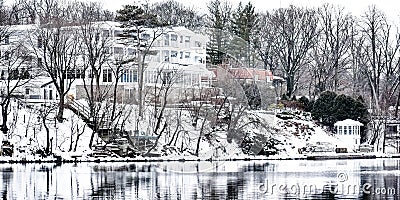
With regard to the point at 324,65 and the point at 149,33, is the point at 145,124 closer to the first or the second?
the point at 149,33

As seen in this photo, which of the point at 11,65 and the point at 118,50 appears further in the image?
the point at 118,50

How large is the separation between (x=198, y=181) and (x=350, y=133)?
26203 mm

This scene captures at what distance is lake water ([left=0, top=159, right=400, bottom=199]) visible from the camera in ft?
88.7

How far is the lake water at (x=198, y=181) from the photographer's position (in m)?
27.0

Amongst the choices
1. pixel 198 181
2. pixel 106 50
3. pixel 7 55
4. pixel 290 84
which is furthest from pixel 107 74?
pixel 198 181

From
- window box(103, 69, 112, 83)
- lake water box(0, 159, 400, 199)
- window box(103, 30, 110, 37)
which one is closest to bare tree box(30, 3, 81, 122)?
window box(103, 30, 110, 37)

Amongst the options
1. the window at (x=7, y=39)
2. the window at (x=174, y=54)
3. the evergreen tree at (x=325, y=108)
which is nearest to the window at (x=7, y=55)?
the window at (x=7, y=39)

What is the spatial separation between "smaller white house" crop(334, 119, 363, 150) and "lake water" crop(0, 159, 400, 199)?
12786 millimetres

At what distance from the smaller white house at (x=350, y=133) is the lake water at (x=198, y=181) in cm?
1279

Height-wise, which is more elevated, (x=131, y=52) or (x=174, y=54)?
(x=131, y=52)

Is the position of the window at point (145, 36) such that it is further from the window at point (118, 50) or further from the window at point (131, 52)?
the window at point (118, 50)

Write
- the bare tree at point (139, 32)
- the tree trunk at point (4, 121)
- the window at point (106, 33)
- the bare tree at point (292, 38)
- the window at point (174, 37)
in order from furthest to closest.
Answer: the bare tree at point (292, 38) < the window at point (106, 33) < the window at point (174, 37) < the bare tree at point (139, 32) < the tree trunk at point (4, 121)

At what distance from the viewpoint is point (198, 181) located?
3231 cm

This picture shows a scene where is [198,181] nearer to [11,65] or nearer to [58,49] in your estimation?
[58,49]
